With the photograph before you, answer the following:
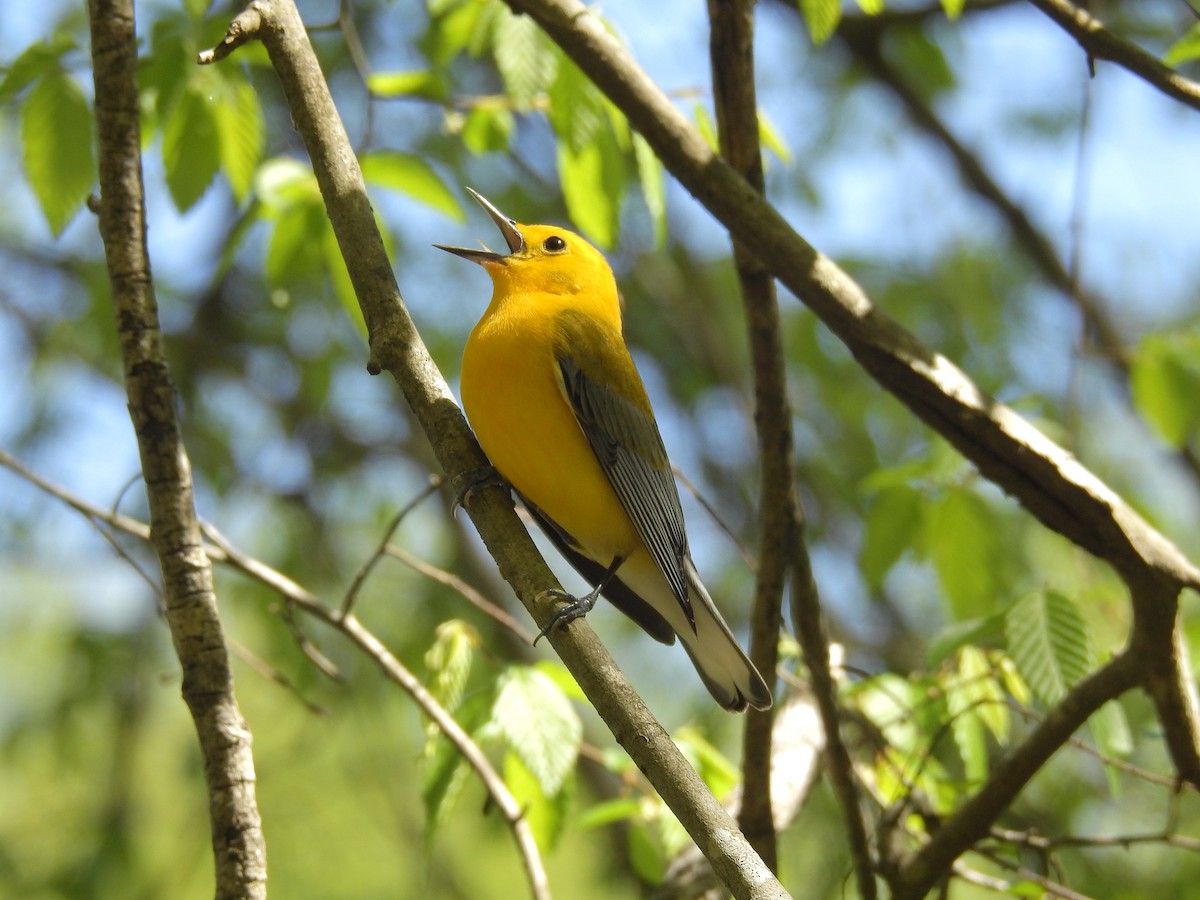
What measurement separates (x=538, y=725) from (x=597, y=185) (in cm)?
189

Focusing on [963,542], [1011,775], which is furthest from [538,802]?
[963,542]

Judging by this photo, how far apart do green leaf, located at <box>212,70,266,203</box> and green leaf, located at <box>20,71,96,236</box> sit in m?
0.45

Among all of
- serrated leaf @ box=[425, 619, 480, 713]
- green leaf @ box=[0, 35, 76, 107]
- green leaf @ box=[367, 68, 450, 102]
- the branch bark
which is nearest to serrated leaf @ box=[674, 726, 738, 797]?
serrated leaf @ box=[425, 619, 480, 713]

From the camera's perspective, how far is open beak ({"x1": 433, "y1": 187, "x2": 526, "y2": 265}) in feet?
13.5

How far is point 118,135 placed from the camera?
315 centimetres

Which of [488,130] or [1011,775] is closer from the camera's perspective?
[1011,775]

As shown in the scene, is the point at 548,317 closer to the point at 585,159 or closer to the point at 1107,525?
the point at 585,159

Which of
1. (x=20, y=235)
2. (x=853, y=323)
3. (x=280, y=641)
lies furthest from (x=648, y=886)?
(x=20, y=235)

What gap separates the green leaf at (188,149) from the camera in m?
3.73

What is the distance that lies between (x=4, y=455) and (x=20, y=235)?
19.5ft

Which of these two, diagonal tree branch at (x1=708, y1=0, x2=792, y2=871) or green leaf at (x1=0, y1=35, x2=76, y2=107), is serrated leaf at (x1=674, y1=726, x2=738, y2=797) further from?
green leaf at (x1=0, y1=35, x2=76, y2=107)

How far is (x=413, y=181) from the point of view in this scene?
4.02 meters

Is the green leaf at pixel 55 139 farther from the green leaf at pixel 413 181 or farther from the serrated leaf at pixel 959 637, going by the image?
the serrated leaf at pixel 959 637

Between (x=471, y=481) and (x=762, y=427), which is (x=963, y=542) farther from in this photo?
(x=471, y=481)
